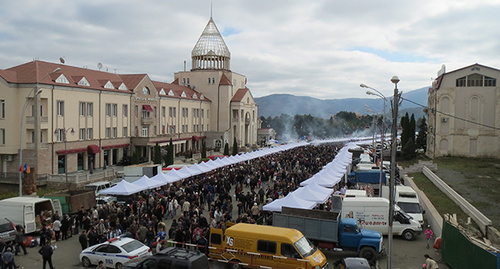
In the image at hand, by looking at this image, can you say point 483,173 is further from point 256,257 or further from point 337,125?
point 337,125

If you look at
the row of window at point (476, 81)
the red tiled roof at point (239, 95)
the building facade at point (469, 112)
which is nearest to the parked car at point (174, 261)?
the building facade at point (469, 112)

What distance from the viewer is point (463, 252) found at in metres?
13.4

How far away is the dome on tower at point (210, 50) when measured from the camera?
71.7m

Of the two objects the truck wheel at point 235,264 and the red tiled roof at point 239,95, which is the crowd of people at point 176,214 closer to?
the truck wheel at point 235,264

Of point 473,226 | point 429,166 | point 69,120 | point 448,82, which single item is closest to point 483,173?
point 429,166

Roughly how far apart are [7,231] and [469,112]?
159ft

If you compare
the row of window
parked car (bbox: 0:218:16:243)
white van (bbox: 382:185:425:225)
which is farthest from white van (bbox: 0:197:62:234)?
the row of window

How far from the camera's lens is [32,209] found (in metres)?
18.8

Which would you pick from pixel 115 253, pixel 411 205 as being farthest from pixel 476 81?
pixel 115 253

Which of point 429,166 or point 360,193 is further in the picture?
point 429,166

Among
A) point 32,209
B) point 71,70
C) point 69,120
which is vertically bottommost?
point 32,209

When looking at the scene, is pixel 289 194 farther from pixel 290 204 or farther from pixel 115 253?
pixel 115 253

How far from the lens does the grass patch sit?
74.2ft

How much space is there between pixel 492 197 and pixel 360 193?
10040 millimetres
